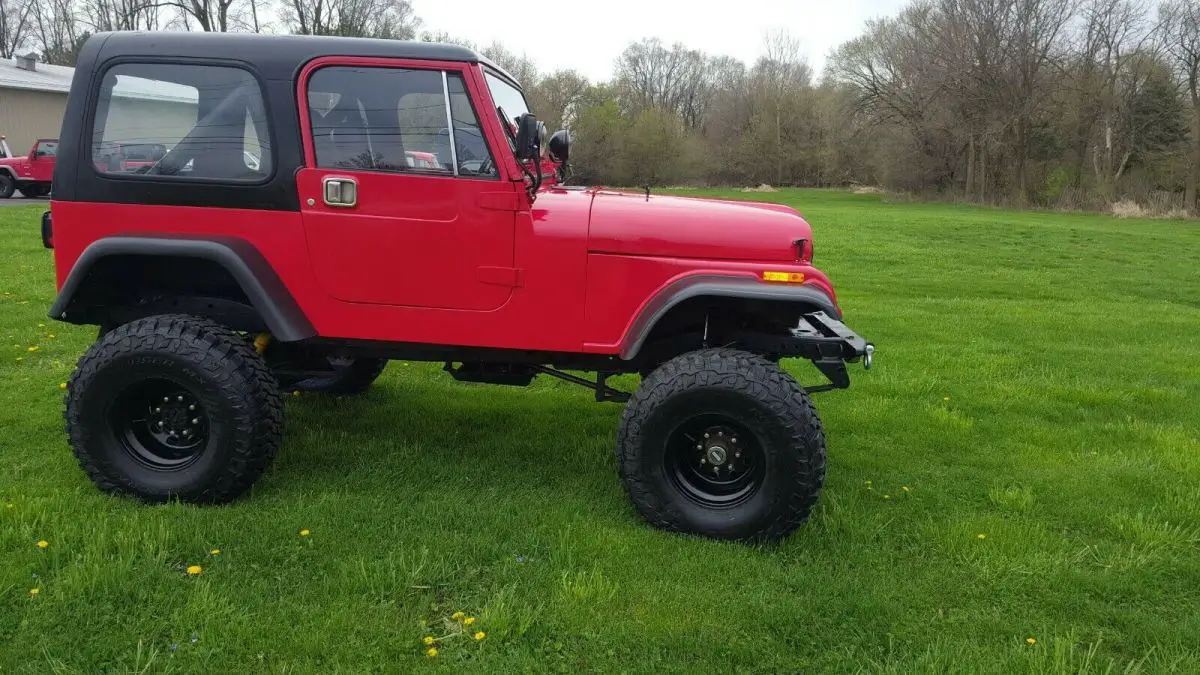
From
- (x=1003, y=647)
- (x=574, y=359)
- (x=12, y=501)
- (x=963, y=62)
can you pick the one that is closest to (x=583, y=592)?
(x=574, y=359)

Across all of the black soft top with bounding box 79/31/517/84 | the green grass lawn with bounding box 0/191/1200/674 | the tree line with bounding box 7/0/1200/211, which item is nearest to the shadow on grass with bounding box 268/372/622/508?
the green grass lawn with bounding box 0/191/1200/674

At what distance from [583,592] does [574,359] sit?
3.74 ft

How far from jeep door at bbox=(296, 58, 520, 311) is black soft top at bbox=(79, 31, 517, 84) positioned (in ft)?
0.18

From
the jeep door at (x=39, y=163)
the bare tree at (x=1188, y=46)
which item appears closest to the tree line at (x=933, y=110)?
the bare tree at (x=1188, y=46)

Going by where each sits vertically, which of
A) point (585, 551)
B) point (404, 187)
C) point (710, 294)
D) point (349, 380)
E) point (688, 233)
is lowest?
point (585, 551)

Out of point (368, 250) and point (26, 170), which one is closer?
point (368, 250)

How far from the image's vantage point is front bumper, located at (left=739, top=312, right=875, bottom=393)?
3.66 metres

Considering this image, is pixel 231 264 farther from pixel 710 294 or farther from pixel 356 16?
pixel 356 16

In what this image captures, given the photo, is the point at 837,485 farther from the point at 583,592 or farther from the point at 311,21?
the point at 311,21

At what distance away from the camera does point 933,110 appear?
1522 inches

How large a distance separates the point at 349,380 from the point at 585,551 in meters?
2.48

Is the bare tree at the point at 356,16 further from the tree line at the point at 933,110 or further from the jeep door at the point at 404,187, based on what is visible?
the jeep door at the point at 404,187

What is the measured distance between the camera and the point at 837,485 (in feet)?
13.8

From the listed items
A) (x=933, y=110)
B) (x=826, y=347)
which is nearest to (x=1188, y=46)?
(x=933, y=110)
